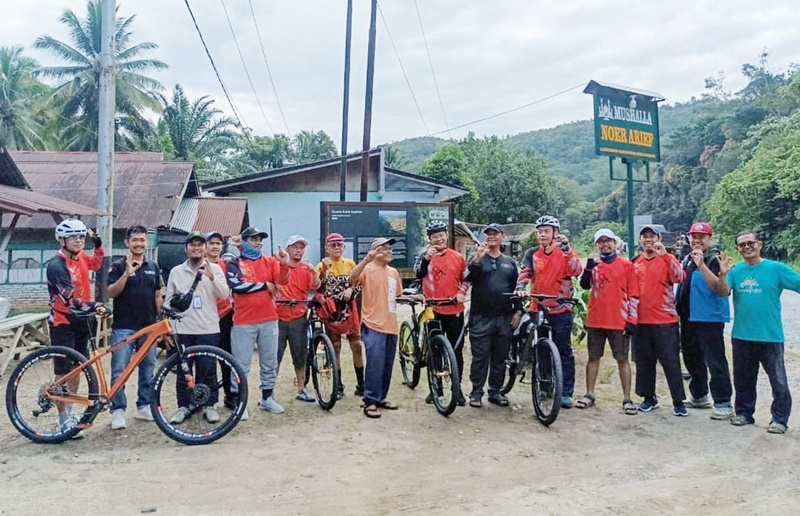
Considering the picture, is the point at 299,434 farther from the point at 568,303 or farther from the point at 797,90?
the point at 797,90

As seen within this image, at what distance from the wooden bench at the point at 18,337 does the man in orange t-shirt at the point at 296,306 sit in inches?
146

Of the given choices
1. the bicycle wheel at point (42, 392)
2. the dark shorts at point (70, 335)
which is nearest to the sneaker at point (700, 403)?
the bicycle wheel at point (42, 392)

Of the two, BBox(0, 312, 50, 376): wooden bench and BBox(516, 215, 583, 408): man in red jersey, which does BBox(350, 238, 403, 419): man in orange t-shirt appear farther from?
BBox(0, 312, 50, 376): wooden bench

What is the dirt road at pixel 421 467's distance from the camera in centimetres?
390

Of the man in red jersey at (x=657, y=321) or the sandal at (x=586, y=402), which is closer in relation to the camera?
the man in red jersey at (x=657, y=321)

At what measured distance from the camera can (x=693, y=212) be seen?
4931 cm

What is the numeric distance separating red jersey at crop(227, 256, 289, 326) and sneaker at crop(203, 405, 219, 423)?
82 centimetres

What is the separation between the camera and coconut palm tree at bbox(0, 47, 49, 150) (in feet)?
99.1

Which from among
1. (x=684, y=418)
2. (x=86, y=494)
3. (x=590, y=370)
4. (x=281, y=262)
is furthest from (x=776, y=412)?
(x=86, y=494)

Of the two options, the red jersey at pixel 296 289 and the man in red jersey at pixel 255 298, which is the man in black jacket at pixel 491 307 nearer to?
the red jersey at pixel 296 289

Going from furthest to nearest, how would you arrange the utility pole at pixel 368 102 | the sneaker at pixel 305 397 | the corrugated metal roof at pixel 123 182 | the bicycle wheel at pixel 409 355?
the corrugated metal roof at pixel 123 182
the utility pole at pixel 368 102
the bicycle wheel at pixel 409 355
the sneaker at pixel 305 397

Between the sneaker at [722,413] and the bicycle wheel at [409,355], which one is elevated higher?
the bicycle wheel at [409,355]

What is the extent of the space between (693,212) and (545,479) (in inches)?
1970

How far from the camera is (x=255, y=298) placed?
5.83m
